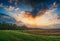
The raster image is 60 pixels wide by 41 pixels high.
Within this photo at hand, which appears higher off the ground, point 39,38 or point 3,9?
point 3,9

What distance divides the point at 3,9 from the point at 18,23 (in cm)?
62

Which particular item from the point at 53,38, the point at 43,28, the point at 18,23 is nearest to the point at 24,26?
the point at 18,23

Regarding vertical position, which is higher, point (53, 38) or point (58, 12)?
point (58, 12)

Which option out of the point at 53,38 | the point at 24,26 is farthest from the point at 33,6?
the point at 53,38

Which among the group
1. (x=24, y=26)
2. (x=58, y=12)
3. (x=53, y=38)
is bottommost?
(x=53, y=38)

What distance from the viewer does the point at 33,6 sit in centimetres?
584

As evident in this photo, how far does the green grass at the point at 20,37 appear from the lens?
5.52m

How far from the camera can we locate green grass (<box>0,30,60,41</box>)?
552 centimetres

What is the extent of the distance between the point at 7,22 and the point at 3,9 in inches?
16.2

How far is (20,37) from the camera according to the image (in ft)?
18.2

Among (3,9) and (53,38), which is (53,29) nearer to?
(53,38)

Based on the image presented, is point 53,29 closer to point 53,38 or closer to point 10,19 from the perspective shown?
point 53,38

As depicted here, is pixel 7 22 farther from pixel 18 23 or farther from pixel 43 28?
pixel 43 28

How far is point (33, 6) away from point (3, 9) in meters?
0.93
